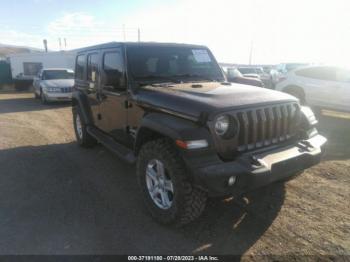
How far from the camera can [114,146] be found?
14.2 feet

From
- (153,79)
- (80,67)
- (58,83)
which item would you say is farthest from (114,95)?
(58,83)

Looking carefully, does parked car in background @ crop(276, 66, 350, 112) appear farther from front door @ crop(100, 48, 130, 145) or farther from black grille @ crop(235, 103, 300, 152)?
front door @ crop(100, 48, 130, 145)

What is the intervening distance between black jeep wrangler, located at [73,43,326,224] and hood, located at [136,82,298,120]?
1 centimetres

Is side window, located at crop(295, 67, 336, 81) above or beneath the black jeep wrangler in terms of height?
above

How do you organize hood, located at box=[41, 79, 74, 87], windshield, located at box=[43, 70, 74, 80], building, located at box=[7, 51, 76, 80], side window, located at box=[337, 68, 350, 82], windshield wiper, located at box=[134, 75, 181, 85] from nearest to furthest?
windshield wiper, located at box=[134, 75, 181, 85] → side window, located at box=[337, 68, 350, 82] → hood, located at box=[41, 79, 74, 87] → windshield, located at box=[43, 70, 74, 80] → building, located at box=[7, 51, 76, 80]

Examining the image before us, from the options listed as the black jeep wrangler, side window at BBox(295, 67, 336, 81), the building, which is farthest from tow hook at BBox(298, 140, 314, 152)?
the building

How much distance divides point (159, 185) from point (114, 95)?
166cm

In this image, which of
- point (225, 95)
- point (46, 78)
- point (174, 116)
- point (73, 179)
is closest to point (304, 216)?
point (225, 95)

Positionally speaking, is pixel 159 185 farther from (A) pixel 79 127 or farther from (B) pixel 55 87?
(B) pixel 55 87

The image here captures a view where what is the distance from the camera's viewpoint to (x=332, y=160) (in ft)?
16.9

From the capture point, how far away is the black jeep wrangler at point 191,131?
267 cm

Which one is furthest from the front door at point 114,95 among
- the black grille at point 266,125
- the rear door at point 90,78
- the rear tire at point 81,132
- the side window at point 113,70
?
the black grille at point 266,125

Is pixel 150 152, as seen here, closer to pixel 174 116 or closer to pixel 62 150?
pixel 174 116

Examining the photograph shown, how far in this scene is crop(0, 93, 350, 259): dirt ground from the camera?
2.85 metres
